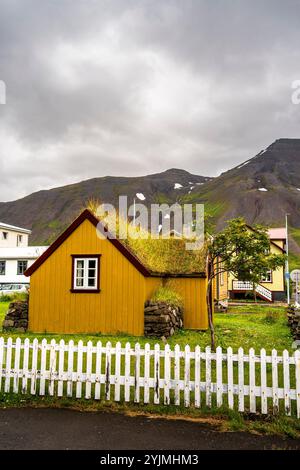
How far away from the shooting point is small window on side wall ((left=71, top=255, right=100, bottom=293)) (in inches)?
640

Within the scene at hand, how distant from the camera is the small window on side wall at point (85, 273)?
16.3m

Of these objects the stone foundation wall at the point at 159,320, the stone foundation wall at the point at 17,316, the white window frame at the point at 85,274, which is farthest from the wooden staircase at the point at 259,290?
the stone foundation wall at the point at 17,316

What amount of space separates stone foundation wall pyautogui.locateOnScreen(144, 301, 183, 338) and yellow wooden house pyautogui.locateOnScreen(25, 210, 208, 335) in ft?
0.97

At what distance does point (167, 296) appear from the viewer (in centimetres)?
1667

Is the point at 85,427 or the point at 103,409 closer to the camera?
the point at 85,427

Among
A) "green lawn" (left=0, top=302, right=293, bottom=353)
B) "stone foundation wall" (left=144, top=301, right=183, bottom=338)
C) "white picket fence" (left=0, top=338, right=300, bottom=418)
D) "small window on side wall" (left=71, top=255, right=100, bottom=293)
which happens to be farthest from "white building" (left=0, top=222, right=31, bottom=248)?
"white picket fence" (left=0, top=338, right=300, bottom=418)

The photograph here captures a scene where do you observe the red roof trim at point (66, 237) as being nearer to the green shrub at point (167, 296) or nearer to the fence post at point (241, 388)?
the green shrub at point (167, 296)

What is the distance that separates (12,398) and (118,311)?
828 cm

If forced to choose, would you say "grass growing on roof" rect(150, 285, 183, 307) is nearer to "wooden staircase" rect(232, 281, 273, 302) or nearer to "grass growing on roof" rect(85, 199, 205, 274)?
"grass growing on roof" rect(85, 199, 205, 274)
